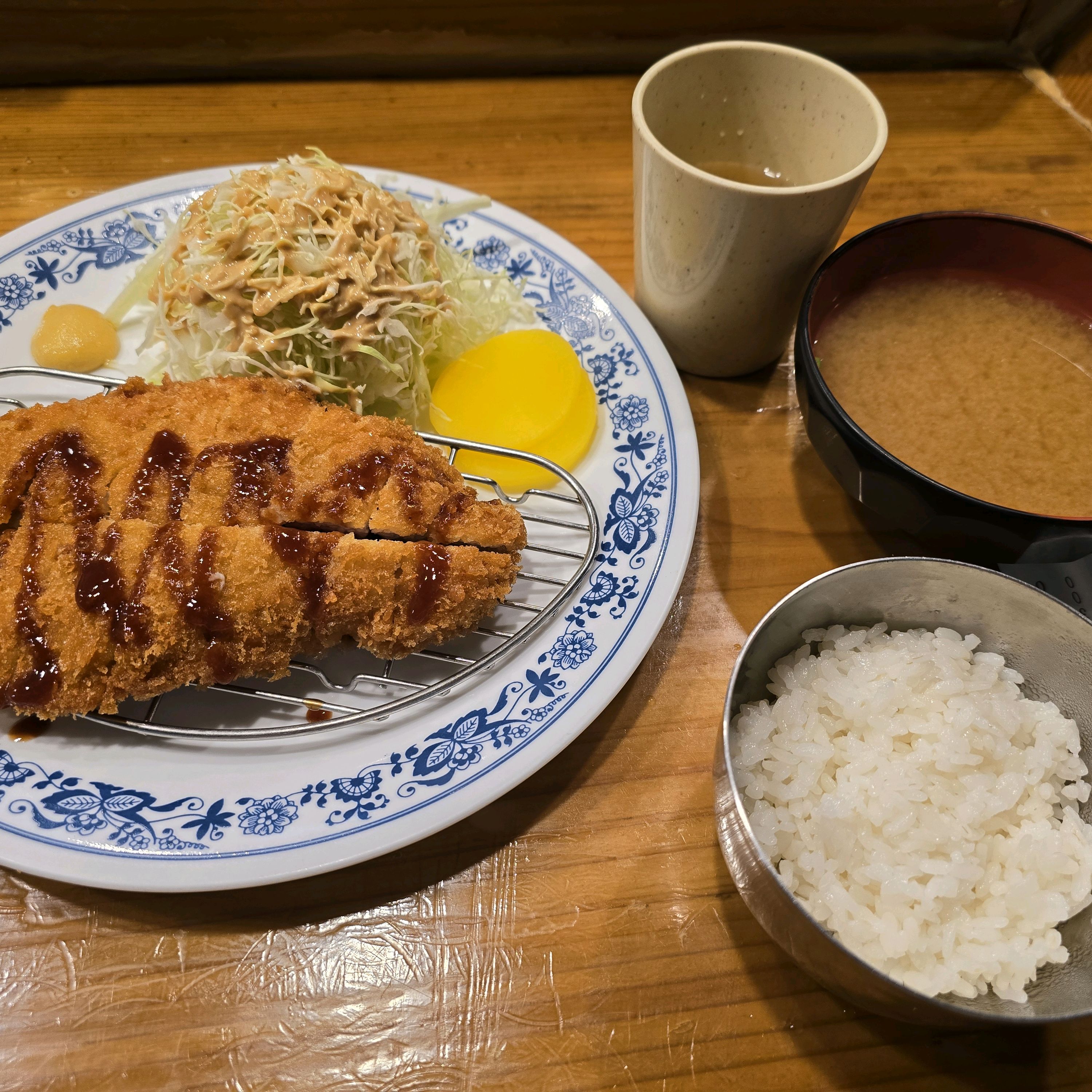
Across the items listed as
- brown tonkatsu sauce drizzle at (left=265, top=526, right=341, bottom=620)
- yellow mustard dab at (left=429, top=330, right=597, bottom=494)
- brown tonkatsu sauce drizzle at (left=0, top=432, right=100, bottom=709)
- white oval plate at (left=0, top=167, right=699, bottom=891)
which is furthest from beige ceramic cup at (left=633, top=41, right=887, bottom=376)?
brown tonkatsu sauce drizzle at (left=0, top=432, right=100, bottom=709)

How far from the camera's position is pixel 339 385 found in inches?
82.7

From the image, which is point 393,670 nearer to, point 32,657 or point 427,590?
point 427,590

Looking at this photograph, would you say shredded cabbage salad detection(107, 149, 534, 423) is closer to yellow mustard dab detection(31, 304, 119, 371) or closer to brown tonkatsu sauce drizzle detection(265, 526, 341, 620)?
yellow mustard dab detection(31, 304, 119, 371)

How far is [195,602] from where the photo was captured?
1592 millimetres

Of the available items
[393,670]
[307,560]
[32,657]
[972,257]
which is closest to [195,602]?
[307,560]

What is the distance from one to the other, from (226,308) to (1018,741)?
6.95 feet

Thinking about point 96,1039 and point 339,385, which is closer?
point 96,1039

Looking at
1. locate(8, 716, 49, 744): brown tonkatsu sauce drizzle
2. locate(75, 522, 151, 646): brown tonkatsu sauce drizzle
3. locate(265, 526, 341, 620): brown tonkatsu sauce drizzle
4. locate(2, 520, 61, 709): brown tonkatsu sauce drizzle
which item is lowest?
locate(8, 716, 49, 744): brown tonkatsu sauce drizzle

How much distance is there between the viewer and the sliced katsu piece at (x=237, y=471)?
1.69 metres

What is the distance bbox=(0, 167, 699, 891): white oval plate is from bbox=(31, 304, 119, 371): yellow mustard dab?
7cm

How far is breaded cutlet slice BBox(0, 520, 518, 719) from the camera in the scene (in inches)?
61.8

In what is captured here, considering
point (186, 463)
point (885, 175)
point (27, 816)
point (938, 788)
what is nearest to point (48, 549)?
point (186, 463)

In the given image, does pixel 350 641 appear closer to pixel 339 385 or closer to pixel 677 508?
pixel 339 385

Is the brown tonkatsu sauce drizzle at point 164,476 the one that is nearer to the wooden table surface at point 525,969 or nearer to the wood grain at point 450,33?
the wooden table surface at point 525,969
